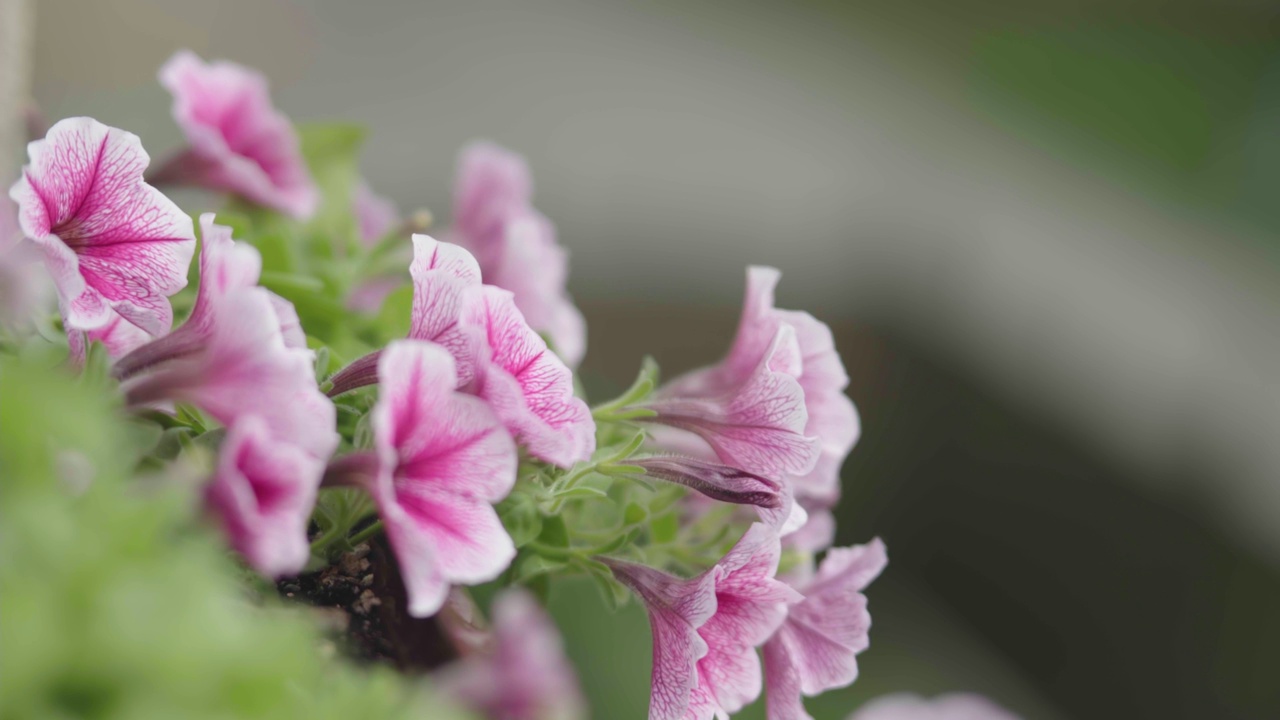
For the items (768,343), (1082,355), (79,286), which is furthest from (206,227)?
(1082,355)

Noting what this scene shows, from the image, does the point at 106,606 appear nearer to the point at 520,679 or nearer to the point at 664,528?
the point at 520,679

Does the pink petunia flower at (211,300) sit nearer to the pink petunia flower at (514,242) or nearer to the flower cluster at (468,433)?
the flower cluster at (468,433)

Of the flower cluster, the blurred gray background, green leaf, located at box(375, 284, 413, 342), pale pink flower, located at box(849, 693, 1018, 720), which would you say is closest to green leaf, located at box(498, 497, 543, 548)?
the flower cluster

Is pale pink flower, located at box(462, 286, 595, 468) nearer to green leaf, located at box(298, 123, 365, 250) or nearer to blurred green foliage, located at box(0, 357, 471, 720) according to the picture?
blurred green foliage, located at box(0, 357, 471, 720)

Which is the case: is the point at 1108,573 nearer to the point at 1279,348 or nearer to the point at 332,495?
the point at 1279,348

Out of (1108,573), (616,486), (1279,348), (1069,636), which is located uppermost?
A: (616,486)

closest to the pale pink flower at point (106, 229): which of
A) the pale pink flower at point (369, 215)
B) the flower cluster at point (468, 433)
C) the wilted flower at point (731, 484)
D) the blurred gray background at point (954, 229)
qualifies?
the flower cluster at point (468, 433)
